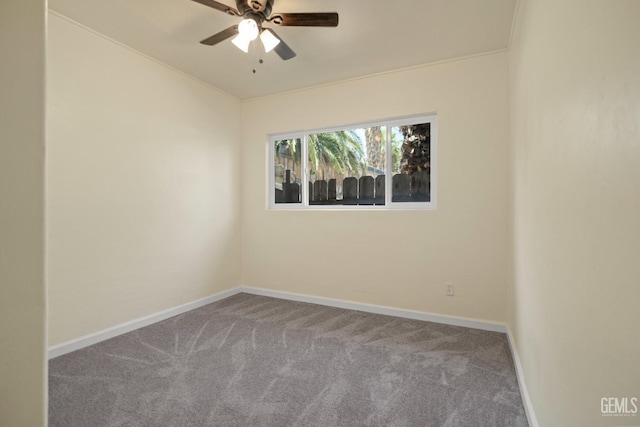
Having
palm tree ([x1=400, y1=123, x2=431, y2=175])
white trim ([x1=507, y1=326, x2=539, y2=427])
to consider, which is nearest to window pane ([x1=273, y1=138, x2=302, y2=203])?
palm tree ([x1=400, y1=123, x2=431, y2=175])

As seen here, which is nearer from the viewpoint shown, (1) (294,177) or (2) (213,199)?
(2) (213,199)

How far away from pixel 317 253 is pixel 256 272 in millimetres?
975

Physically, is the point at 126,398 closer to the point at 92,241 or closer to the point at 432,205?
the point at 92,241

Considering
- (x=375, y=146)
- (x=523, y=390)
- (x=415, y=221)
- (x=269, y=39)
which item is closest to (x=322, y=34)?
(x=269, y=39)

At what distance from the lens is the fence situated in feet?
10.4

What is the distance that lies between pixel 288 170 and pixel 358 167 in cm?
101

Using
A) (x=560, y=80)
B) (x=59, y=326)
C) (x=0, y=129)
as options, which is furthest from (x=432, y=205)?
(x=59, y=326)

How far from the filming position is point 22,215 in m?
0.69

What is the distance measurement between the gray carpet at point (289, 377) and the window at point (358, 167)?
1.39 metres

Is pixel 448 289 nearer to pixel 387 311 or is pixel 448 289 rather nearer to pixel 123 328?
pixel 387 311

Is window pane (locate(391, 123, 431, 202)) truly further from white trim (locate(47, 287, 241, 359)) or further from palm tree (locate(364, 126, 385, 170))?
white trim (locate(47, 287, 241, 359))

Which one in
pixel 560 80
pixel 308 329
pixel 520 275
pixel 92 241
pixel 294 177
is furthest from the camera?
pixel 294 177

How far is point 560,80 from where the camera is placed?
109cm

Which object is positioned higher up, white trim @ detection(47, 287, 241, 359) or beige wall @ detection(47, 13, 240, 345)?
beige wall @ detection(47, 13, 240, 345)
